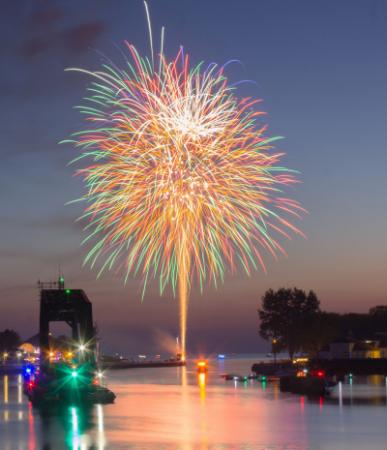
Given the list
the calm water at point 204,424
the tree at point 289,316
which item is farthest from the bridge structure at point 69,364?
the tree at point 289,316

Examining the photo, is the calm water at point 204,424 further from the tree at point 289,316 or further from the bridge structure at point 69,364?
the tree at point 289,316

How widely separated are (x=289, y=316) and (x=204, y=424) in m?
126

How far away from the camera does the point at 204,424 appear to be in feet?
215

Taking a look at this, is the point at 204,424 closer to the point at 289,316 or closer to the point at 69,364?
the point at 69,364

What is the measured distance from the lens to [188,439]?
180ft

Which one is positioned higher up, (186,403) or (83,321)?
(83,321)

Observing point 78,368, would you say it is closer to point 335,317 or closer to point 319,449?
point 319,449

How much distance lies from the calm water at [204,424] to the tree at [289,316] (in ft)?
289

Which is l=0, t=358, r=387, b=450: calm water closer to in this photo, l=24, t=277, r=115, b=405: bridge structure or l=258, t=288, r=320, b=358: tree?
l=24, t=277, r=115, b=405: bridge structure

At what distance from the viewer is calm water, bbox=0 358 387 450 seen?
5294 cm

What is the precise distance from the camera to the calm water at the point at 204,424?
52.9m

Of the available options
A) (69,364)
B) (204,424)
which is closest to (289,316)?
(69,364)

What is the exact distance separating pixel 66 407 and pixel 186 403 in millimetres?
15148

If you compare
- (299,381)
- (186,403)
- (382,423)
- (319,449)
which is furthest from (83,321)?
(319,449)
